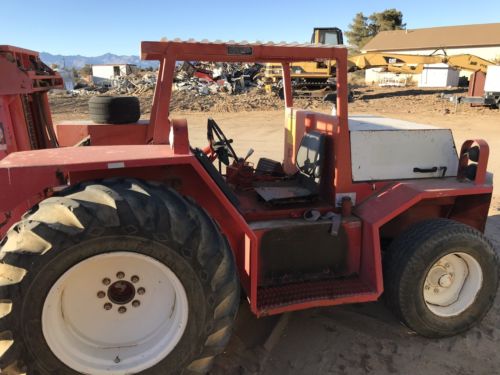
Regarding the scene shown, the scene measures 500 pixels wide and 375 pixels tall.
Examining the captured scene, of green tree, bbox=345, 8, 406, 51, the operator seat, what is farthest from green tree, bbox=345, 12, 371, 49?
the operator seat

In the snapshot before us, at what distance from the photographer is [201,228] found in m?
2.63

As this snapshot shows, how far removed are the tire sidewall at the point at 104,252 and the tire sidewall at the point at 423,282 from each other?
1.66 m

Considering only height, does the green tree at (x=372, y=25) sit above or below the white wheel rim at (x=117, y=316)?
above

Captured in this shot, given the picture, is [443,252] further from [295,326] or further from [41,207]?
[41,207]

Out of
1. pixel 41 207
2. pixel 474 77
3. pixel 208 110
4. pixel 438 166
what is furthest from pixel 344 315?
pixel 474 77

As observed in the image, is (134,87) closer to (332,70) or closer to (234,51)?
(332,70)

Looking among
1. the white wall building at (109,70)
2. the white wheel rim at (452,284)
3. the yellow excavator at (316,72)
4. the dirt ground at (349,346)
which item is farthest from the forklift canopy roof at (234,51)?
the white wall building at (109,70)

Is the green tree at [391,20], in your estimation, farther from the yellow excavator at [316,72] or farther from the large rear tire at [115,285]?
the large rear tire at [115,285]

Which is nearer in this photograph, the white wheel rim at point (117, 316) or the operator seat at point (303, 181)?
the white wheel rim at point (117, 316)

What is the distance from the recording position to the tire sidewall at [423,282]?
135 inches

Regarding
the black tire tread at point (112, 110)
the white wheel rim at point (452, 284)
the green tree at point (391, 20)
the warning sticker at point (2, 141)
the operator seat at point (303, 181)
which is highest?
the green tree at point (391, 20)

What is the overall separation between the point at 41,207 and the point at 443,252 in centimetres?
284

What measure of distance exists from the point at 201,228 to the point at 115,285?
2.22 feet

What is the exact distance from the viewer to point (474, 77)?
1998 centimetres
